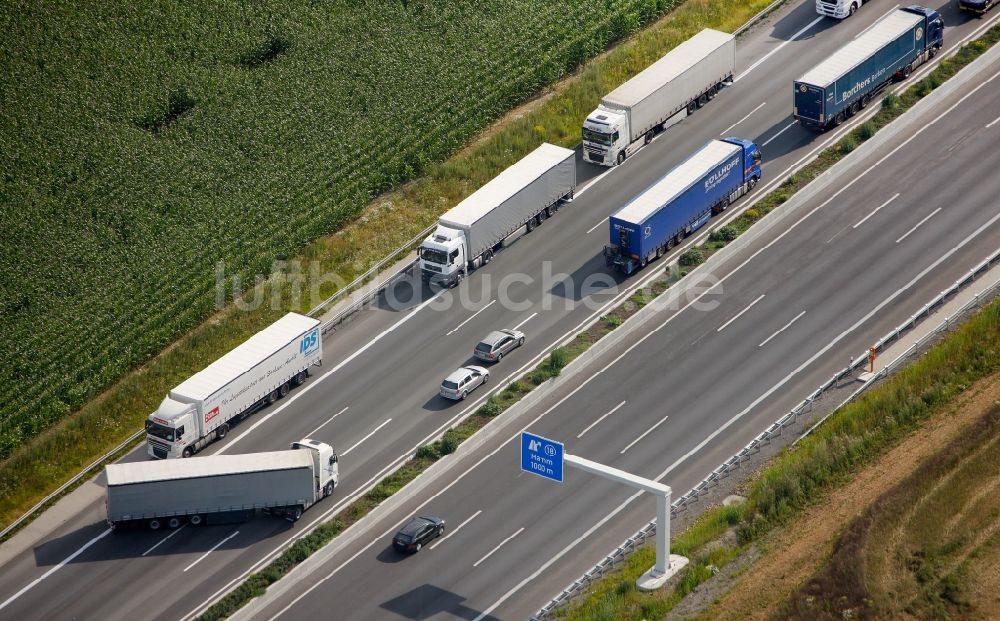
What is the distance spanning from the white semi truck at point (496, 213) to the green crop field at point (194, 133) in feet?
31.6

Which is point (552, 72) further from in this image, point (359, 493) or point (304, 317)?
point (359, 493)

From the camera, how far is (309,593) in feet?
251

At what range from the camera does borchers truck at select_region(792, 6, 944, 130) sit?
10012 cm

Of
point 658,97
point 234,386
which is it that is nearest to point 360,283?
point 234,386

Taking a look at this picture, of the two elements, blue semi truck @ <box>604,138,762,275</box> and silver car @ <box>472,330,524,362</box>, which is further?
blue semi truck @ <box>604,138,762,275</box>

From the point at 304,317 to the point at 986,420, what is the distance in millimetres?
38478

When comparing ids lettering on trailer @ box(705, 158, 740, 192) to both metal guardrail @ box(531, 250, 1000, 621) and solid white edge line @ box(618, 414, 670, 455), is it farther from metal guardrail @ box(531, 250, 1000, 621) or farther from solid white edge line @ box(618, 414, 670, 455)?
solid white edge line @ box(618, 414, 670, 455)

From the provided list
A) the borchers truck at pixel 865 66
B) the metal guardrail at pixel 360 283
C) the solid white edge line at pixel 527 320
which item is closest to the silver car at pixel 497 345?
the solid white edge line at pixel 527 320

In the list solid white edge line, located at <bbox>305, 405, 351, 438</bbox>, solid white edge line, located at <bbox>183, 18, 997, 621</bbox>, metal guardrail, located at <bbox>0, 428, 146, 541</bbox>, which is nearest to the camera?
solid white edge line, located at <bbox>183, 18, 997, 621</bbox>

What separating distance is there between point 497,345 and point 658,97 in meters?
23.5

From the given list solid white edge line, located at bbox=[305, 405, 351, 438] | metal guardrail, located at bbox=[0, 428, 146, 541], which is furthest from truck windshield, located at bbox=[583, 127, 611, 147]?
metal guardrail, located at bbox=[0, 428, 146, 541]

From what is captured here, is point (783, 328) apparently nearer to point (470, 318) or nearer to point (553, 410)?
point (553, 410)

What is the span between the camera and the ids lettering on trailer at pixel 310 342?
3494 inches

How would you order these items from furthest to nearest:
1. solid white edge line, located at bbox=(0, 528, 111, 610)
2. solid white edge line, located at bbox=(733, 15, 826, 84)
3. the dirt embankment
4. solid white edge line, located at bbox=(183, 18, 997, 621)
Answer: solid white edge line, located at bbox=(733, 15, 826, 84), solid white edge line, located at bbox=(0, 528, 111, 610), solid white edge line, located at bbox=(183, 18, 997, 621), the dirt embankment
